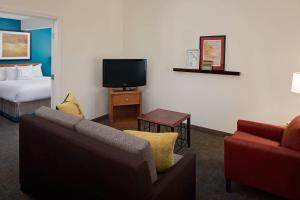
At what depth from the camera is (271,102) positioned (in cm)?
360

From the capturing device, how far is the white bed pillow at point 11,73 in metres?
6.50

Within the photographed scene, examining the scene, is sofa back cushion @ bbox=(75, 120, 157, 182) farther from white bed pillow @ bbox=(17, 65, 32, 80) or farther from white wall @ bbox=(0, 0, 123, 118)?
white bed pillow @ bbox=(17, 65, 32, 80)

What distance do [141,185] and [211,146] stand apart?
2550 mm

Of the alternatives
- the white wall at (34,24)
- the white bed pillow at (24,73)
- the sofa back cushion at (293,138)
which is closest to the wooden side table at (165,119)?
the sofa back cushion at (293,138)

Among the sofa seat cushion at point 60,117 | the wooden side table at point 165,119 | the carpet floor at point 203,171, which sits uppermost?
the sofa seat cushion at point 60,117

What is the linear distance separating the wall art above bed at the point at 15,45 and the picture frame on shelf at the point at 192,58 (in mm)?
5483

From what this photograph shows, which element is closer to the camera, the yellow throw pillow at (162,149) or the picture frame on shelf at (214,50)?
the yellow throw pillow at (162,149)

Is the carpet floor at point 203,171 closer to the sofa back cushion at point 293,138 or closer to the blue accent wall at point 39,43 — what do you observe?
the sofa back cushion at point 293,138

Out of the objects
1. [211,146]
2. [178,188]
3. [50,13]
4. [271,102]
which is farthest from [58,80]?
[271,102]

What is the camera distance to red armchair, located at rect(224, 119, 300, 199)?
6.69 feet

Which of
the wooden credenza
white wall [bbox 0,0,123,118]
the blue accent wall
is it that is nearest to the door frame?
white wall [bbox 0,0,123,118]

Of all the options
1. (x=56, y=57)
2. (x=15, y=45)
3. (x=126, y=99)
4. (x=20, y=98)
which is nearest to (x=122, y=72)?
(x=126, y=99)

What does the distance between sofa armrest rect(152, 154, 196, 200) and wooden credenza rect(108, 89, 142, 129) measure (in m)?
2.64

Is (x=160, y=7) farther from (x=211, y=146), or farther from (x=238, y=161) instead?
(x=238, y=161)
